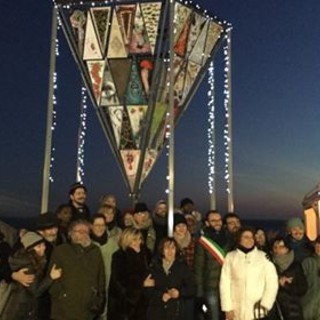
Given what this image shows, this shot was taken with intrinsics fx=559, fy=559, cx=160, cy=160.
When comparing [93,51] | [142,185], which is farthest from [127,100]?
[142,185]

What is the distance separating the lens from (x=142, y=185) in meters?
16.0

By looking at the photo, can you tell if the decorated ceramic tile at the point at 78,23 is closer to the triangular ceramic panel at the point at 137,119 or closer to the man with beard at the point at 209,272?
the triangular ceramic panel at the point at 137,119

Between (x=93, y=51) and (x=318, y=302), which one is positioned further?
(x=93, y=51)

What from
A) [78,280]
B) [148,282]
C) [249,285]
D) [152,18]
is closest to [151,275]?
[148,282]

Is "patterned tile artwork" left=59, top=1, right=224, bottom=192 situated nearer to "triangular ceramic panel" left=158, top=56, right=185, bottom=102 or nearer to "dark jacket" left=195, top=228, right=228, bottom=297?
"triangular ceramic panel" left=158, top=56, right=185, bottom=102

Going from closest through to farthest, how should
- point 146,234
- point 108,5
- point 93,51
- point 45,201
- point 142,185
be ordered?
point 146,234
point 45,201
point 108,5
point 93,51
point 142,185

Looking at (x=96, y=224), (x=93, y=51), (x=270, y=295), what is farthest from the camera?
(x=93, y=51)

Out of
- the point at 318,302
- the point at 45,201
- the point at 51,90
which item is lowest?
the point at 318,302

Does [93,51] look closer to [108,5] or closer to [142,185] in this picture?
[108,5]

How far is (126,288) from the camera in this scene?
6285 millimetres

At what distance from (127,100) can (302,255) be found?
886 centimetres

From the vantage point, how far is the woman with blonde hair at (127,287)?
629cm

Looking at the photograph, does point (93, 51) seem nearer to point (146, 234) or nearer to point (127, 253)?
point (146, 234)

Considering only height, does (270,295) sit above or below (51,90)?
below
